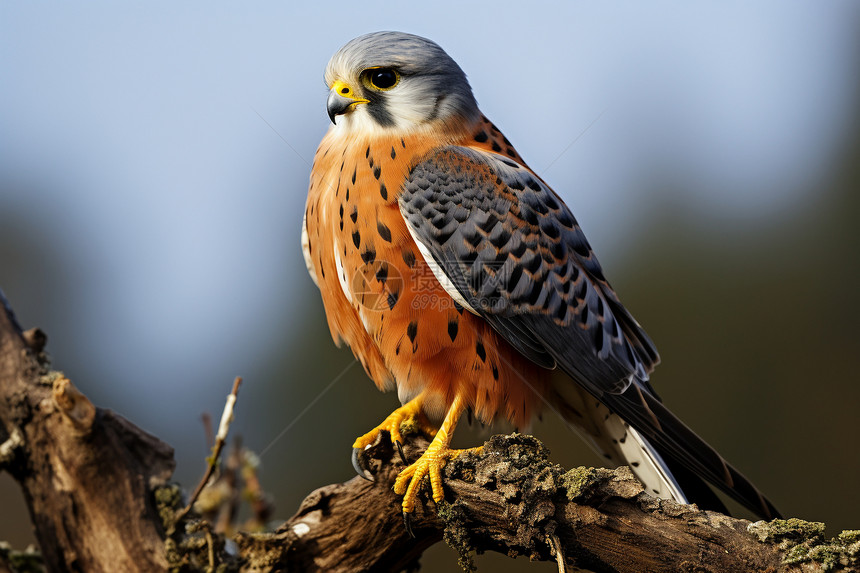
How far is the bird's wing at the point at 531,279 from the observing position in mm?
2514

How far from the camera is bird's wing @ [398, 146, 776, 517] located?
8.25 ft

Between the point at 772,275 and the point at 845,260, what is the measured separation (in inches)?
33.7

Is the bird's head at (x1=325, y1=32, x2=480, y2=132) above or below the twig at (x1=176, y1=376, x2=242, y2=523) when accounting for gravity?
above

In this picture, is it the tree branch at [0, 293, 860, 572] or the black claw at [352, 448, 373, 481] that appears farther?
the black claw at [352, 448, 373, 481]

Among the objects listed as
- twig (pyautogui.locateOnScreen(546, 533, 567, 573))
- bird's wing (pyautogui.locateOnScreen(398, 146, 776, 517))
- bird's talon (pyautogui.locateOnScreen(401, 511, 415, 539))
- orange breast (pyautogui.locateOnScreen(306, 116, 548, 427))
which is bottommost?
bird's talon (pyautogui.locateOnScreen(401, 511, 415, 539))

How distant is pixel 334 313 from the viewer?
2.82 meters

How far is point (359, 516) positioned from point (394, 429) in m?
0.38

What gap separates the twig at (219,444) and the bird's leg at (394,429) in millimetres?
681

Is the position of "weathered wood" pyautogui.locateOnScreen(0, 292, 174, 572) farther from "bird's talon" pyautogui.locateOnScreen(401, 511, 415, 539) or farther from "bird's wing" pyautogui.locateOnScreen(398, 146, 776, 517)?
"bird's wing" pyautogui.locateOnScreen(398, 146, 776, 517)

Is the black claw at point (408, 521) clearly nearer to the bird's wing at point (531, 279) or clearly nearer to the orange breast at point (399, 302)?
the orange breast at point (399, 302)

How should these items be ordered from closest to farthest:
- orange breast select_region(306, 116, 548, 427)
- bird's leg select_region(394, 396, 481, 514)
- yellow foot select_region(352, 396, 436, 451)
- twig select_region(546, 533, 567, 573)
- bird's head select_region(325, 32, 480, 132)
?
twig select_region(546, 533, 567, 573) → bird's leg select_region(394, 396, 481, 514) → yellow foot select_region(352, 396, 436, 451) → orange breast select_region(306, 116, 548, 427) → bird's head select_region(325, 32, 480, 132)

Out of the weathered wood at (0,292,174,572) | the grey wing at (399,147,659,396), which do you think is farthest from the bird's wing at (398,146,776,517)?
the weathered wood at (0,292,174,572)

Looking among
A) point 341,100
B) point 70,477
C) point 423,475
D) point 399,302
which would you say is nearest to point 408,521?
point 423,475

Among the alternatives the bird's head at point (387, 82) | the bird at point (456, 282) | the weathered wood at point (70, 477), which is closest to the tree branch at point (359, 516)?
the weathered wood at point (70, 477)
